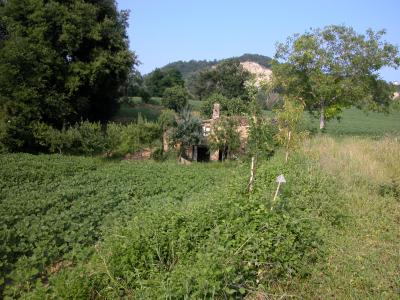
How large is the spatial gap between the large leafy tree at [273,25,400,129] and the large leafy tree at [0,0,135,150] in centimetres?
1051

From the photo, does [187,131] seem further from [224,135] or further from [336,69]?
[336,69]

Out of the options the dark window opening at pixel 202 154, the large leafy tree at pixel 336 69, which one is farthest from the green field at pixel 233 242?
the dark window opening at pixel 202 154

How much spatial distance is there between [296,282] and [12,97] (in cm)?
1992

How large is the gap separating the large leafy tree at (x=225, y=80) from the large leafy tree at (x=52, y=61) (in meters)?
33.5

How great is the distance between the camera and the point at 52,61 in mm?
20688

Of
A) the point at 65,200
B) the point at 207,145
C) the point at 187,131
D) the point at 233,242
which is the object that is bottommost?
the point at 65,200

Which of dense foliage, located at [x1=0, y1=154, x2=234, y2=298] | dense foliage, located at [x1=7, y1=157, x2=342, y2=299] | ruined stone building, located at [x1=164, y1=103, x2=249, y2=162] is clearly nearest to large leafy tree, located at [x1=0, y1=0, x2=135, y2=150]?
dense foliage, located at [x1=0, y1=154, x2=234, y2=298]

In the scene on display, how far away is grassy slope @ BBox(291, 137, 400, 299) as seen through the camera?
15.6 feet

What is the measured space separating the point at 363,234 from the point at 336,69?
1249cm

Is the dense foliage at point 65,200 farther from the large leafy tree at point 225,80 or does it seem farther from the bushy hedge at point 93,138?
the large leafy tree at point 225,80

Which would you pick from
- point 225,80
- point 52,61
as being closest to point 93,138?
point 52,61

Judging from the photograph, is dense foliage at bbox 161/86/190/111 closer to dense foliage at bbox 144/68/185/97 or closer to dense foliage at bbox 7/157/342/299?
dense foliage at bbox 144/68/185/97

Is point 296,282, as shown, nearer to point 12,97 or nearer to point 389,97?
point 389,97

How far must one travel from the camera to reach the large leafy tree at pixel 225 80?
57219mm
